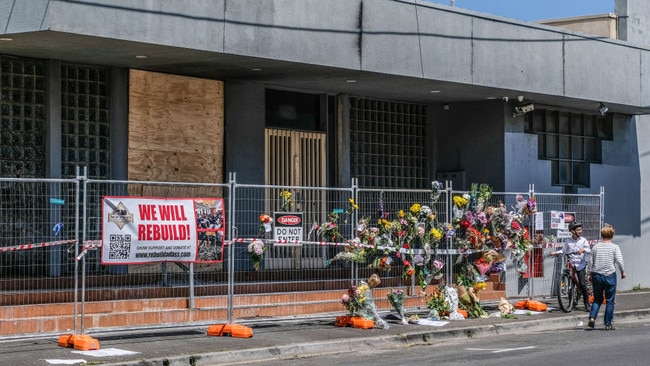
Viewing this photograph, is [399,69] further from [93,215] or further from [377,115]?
[93,215]

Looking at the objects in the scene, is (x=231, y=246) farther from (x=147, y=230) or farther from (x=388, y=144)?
(x=388, y=144)

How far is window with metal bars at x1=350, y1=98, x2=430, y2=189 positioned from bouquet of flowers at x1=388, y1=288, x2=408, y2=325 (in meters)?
6.03

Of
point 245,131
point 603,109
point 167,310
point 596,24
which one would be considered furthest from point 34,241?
point 596,24

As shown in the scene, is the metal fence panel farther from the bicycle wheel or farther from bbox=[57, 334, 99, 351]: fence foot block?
the bicycle wheel

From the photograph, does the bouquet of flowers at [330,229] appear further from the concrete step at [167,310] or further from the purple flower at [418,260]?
the purple flower at [418,260]

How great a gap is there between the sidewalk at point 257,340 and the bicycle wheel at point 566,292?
1.53 feet

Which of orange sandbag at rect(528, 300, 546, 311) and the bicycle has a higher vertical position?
the bicycle

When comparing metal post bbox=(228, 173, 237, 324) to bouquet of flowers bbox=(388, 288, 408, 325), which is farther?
bouquet of flowers bbox=(388, 288, 408, 325)

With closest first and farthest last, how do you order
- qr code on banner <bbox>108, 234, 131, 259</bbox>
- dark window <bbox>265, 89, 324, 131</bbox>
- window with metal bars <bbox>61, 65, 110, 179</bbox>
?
qr code on banner <bbox>108, 234, 131, 259</bbox> → window with metal bars <bbox>61, 65, 110, 179</bbox> → dark window <bbox>265, 89, 324, 131</bbox>

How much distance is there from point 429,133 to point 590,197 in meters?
4.14

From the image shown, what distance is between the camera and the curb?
13.7 metres

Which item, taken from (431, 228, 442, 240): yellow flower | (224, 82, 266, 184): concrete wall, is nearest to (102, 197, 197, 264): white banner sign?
(431, 228, 442, 240): yellow flower

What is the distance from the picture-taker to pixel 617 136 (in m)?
26.9

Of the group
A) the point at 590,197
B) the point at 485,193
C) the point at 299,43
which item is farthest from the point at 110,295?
the point at 590,197
